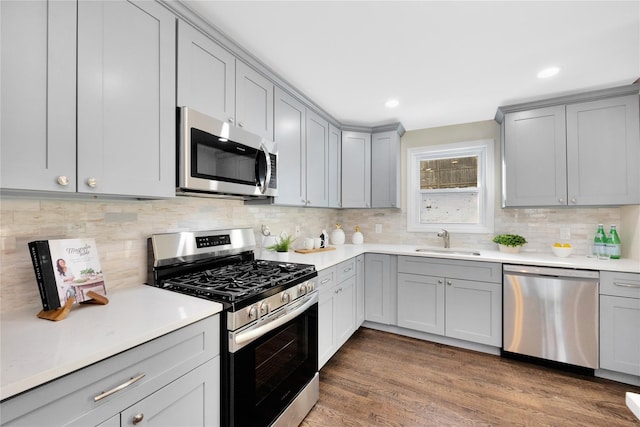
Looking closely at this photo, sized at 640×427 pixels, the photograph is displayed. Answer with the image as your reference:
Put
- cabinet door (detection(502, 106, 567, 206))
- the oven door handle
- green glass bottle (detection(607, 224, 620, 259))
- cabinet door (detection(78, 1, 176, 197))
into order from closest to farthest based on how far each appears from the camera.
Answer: cabinet door (detection(78, 1, 176, 197)) < the oven door handle < green glass bottle (detection(607, 224, 620, 259)) < cabinet door (detection(502, 106, 567, 206))

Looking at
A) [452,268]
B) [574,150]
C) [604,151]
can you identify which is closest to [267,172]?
[452,268]

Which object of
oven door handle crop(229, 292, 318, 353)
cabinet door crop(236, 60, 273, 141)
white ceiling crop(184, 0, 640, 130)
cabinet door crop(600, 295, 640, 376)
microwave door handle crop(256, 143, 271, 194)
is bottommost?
cabinet door crop(600, 295, 640, 376)

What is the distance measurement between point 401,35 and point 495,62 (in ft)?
2.78

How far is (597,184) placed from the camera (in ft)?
8.20

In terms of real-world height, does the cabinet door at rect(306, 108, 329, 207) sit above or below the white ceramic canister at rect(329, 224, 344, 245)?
above

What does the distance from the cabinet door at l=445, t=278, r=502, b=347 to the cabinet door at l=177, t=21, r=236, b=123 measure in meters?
2.58

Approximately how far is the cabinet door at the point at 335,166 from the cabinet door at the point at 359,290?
708 mm

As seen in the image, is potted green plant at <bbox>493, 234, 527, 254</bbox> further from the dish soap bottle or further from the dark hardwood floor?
the dish soap bottle

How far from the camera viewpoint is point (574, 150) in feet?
8.46

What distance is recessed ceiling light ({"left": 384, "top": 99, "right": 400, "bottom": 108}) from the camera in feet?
9.03

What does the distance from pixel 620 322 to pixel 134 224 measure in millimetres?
3581

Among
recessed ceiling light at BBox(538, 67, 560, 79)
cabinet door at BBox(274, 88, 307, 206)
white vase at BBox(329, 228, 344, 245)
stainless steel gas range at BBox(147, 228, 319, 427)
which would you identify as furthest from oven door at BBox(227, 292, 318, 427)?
recessed ceiling light at BBox(538, 67, 560, 79)

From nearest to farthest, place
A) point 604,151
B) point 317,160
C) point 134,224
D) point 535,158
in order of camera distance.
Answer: point 134,224 → point 604,151 → point 535,158 → point 317,160

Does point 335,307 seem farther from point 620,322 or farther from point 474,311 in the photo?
point 620,322
